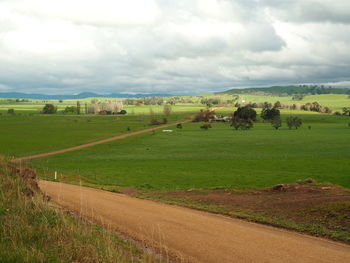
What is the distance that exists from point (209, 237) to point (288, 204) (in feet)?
29.7

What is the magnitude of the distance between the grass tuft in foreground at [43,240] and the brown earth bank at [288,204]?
9823 mm

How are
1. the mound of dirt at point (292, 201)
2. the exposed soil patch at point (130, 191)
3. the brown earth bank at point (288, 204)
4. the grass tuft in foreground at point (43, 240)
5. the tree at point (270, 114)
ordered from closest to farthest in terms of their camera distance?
the grass tuft in foreground at point (43, 240) < the brown earth bank at point (288, 204) < the mound of dirt at point (292, 201) < the exposed soil patch at point (130, 191) < the tree at point (270, 114)

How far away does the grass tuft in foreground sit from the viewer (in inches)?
377

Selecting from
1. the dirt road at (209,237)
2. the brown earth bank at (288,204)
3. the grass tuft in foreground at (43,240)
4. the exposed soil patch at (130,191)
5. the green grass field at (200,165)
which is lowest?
the green grass field at (200,165)

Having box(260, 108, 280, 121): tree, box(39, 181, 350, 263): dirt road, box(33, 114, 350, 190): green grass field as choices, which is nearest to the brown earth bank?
box(39, 181, 350, 263): dirt road

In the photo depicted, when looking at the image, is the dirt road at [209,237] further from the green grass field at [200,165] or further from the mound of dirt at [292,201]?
the green grass field at [200,165]

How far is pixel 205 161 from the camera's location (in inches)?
2516

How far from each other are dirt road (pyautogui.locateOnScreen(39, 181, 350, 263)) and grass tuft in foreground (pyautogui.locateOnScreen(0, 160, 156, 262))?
86.1 inches

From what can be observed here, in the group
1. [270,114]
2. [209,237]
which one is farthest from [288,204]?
[270,114]

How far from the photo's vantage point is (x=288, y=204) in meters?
23.4

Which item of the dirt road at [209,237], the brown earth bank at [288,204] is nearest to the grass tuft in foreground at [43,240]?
the dirt road at [209,237]

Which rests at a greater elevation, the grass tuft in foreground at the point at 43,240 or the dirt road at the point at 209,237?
the grass tuft in foreground at the point at 43,240

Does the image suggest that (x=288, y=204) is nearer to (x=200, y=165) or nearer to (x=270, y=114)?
(x=200, y=165)

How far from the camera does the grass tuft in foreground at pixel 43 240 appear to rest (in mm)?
9586
